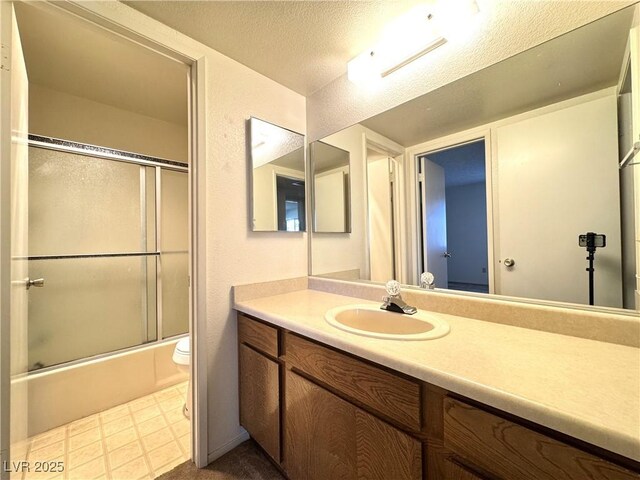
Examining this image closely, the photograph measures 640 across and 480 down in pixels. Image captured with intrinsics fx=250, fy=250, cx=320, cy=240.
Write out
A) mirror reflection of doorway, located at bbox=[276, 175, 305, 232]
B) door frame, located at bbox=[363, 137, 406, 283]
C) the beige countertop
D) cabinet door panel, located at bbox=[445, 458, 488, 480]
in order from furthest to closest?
mirror reflection of doorway, located at bbox=[276, 175, 305, 232] → door frame, located at bbox=[363, 137, 406, 283] → cabinet door panel, located at bbox=[445, 458, 488, 480] → the beige countertop

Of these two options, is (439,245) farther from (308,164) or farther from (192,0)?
(192,0)

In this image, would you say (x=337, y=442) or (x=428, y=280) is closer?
(x=337, y=442)

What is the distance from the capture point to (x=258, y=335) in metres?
1.24

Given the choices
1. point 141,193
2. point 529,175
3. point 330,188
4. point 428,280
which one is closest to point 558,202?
point 529,175

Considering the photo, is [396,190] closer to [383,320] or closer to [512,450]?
[383,320]

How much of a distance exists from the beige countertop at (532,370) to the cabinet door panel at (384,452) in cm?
20

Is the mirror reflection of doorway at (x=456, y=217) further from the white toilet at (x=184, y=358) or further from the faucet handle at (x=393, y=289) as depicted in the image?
the white toilet at (x=184, y=358)

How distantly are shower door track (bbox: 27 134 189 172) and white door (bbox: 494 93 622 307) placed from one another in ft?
8.28

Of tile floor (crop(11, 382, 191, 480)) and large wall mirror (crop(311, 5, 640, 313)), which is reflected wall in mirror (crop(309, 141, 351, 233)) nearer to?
large wall mirror (crop(311, 5, 640, 313))

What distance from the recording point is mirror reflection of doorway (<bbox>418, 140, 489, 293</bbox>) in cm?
109

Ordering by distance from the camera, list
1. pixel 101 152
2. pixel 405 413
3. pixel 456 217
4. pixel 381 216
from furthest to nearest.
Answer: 1. pixel 101 152
2. pixel 381 216
3. pixel 456 217
4. pixel 405 413

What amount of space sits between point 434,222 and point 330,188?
742mm

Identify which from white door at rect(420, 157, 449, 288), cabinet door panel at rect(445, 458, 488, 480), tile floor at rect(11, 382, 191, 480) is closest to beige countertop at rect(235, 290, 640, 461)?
cabinet door panel at rect(445, 458, 488, 480)

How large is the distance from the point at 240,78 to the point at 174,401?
2.27m
